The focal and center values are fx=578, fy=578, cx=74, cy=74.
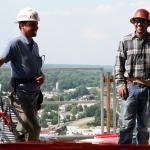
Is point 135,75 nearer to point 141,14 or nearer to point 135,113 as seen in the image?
point 135,113

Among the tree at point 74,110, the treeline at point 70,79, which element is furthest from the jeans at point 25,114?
the tree at point 74,110

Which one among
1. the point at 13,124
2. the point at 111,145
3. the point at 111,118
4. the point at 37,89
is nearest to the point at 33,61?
the point at 37,89

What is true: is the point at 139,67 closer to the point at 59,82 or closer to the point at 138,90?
the point at 138,90

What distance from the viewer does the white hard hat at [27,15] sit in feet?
19.8

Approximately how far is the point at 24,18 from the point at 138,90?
1620mm

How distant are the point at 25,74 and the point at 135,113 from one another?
1.50 metres

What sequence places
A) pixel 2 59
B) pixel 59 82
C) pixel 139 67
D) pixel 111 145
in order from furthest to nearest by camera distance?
1. pixel 59 82
2. pixel 139 67
3. pixel 2 59
4. pixel 111 145

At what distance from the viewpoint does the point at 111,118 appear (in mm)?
9094

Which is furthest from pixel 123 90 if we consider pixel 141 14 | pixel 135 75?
pixel 141 14

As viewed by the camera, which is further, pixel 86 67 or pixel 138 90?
pixel 86 67

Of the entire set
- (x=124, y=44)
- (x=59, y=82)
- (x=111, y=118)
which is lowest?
(x=111, y=118)

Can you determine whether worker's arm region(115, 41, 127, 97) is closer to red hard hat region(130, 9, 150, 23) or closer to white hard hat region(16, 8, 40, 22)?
red hard hat region(130, 9, 150, 23)

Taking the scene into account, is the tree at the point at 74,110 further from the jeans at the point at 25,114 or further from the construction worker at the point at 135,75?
the jeans at the point at 25,114

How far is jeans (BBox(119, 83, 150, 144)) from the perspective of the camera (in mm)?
6704
